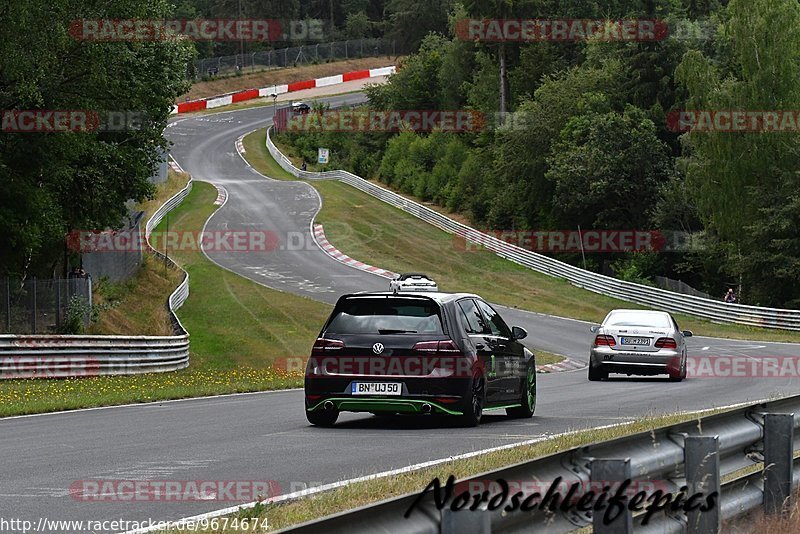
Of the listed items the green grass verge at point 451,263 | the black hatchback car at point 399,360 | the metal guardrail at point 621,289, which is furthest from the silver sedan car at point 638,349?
the metal guardrail at point 621,289

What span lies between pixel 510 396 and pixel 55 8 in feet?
52.5

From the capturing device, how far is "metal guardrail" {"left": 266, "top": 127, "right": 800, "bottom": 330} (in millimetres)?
50438

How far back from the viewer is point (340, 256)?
61.9m

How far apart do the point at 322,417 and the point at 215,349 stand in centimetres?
2308

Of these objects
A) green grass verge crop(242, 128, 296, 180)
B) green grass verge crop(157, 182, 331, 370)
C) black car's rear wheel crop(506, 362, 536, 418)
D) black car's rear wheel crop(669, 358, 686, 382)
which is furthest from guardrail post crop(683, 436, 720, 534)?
green grass verge crop(242, 128, 296, 180)

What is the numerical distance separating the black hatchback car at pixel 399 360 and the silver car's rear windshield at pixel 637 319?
429 inches

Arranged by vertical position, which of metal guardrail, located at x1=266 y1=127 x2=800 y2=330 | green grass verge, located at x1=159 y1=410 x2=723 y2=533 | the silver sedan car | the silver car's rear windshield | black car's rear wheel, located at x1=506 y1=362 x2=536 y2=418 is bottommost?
metal guardrail, located at x1=266 y1=127 x2=800 y2=330

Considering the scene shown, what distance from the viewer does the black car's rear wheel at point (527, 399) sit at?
1577 centimetres

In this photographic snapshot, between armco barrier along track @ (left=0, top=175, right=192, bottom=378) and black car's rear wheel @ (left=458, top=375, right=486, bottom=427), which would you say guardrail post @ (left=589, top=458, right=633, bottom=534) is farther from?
armco barrier along track @ (left=0, top=175, right=192, bottom=378)

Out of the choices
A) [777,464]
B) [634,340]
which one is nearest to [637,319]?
[634,340]

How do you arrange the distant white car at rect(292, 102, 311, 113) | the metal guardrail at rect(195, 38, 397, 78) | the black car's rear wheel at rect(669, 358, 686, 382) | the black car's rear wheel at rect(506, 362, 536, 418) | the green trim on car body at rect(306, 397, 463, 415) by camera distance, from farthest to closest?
the metal guardrail at rect(195, 38, 397, 78), the distant white car at rect(292, 102, 311, 113), the black car's rear wheel at rect(669, 358, 686, 382), the black car's rear wheel at rect(506, 362, 536, 418), the green trim on car body at rect(306, 397, 463, 415)

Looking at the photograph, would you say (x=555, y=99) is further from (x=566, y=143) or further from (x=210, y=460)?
(x=210, y=460)

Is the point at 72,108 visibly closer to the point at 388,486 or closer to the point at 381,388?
the point at 381,388

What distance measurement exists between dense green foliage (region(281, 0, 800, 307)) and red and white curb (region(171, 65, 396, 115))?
810 inches
